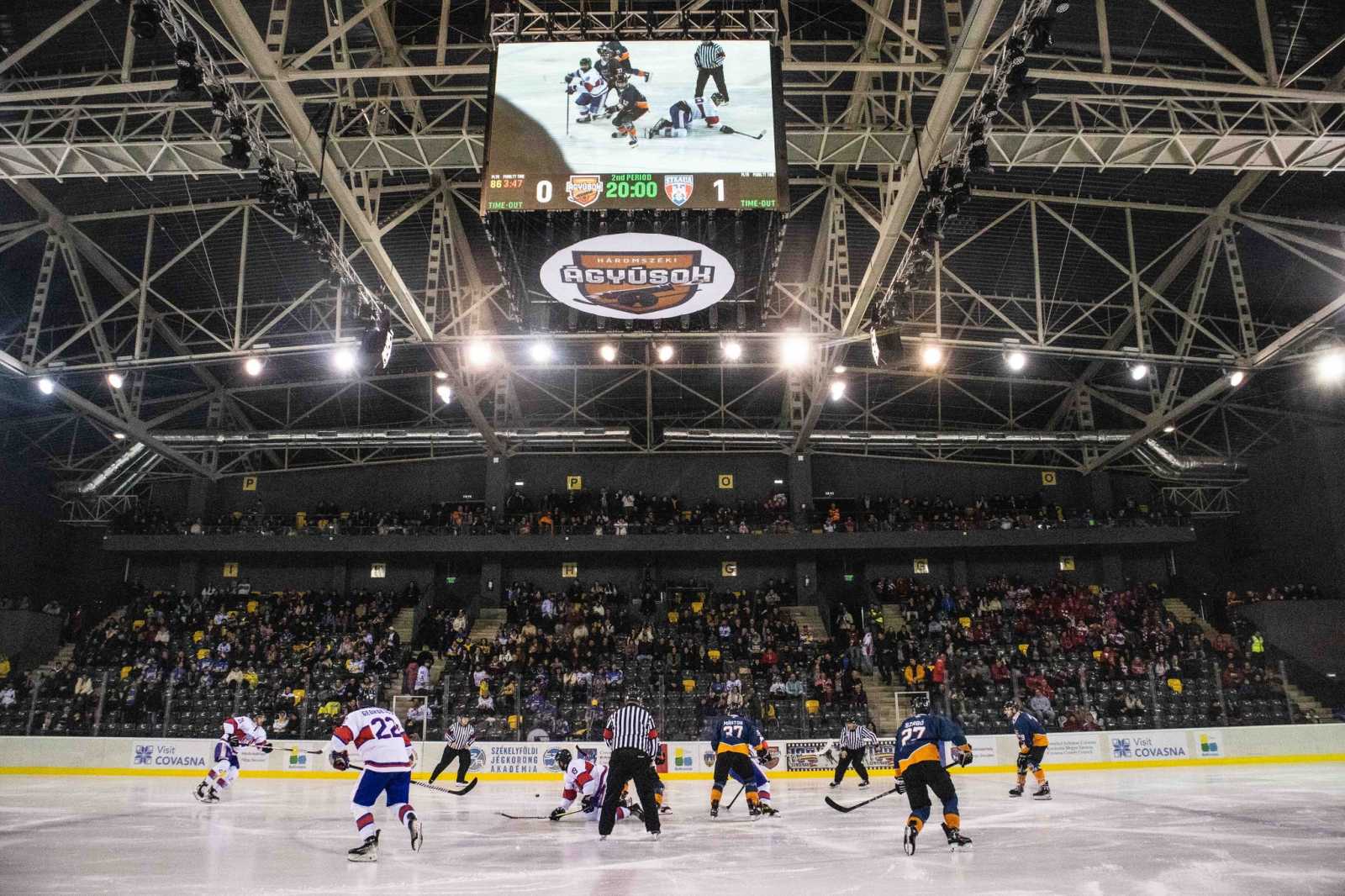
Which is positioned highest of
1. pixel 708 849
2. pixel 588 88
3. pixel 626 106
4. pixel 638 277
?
pixel 588 88

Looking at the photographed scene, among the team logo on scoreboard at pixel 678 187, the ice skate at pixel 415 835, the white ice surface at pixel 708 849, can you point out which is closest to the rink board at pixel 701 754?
the white ice surface at pixel 708 849

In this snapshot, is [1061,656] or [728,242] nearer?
[728,242]

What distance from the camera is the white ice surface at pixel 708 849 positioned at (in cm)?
678

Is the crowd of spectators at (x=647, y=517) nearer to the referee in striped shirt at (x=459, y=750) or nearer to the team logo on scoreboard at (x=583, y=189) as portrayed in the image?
the referee in striped shirt at (x=459, y=750)

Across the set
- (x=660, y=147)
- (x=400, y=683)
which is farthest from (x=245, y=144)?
(x=400, y=683)

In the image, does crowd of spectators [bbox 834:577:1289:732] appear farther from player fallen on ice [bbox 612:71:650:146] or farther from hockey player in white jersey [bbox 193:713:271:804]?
player fallen on ice [bbox 612:71:650:146]

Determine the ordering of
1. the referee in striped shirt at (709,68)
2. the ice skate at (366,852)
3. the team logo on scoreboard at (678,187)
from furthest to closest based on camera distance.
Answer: the referee in striped shirt at (709,68) → the team logo on scoreboard at (678,187) → the ice skate at (366,852)

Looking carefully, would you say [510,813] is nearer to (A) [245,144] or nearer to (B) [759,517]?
(A) [245,144]

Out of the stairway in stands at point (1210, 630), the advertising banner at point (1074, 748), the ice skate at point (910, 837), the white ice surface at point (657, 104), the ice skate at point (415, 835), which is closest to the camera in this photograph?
the ice skate at point (910, 837)

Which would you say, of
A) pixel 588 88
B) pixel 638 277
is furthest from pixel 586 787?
pixel 588 88

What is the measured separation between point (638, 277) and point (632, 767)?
22.0 feet

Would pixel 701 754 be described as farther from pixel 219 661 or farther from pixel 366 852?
pixel 219 661

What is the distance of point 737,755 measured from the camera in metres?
11.9

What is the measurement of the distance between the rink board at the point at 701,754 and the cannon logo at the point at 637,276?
438 inches
